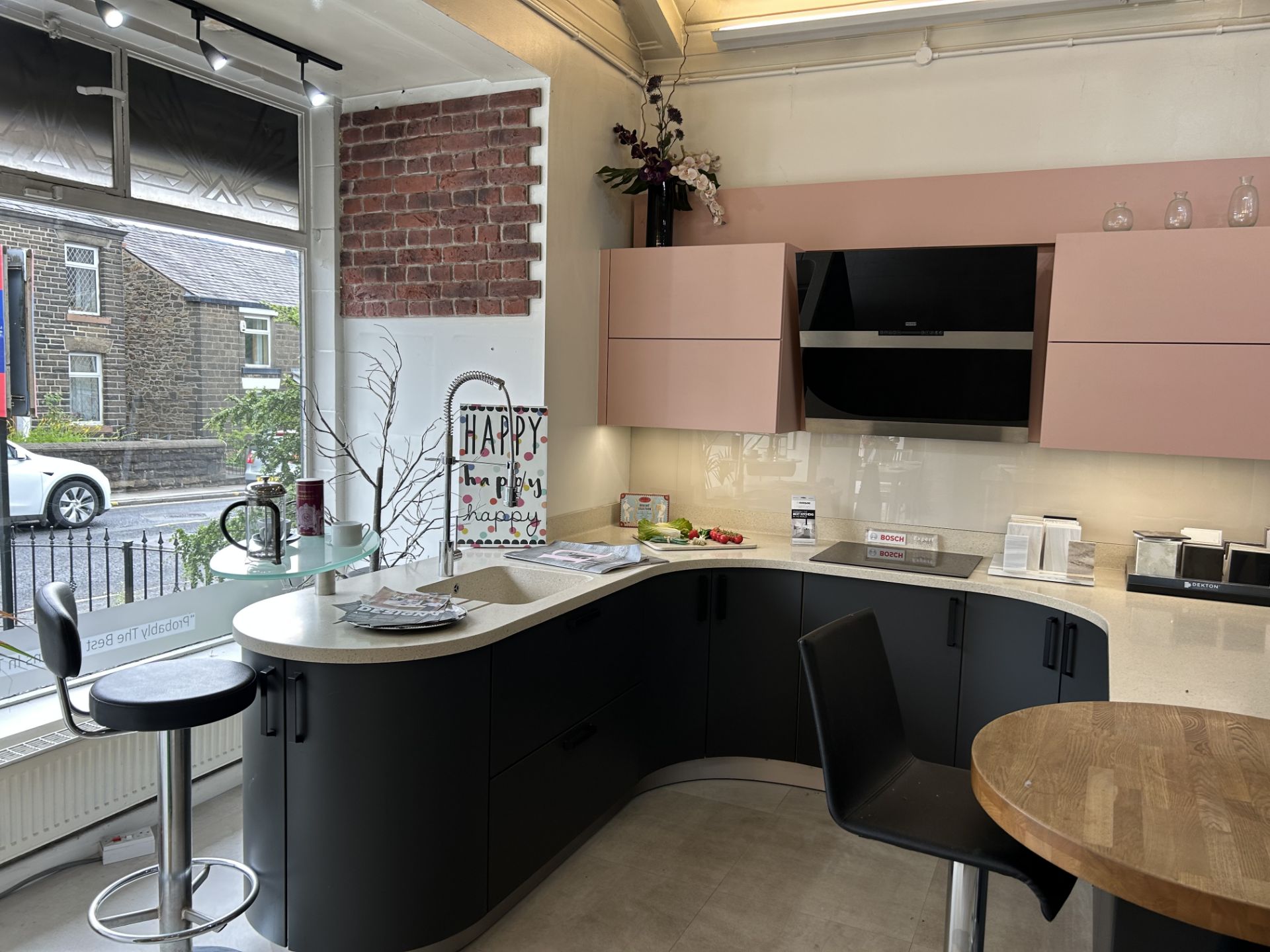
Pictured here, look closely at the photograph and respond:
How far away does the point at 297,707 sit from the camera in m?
2.20

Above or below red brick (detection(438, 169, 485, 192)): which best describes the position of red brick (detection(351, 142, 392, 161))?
above

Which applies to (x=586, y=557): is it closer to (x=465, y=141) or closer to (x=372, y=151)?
(x=465, y=141)

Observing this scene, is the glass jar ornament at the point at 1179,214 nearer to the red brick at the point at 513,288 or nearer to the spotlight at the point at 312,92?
the red brick at the point at 513,288

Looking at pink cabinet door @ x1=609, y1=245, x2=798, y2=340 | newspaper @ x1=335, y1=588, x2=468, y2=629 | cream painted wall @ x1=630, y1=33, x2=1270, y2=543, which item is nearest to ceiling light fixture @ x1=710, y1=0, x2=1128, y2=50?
cream painted wall @ x1=630, y1=33, x2=1270, y2=543

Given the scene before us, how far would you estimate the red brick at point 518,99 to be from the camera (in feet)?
10.8

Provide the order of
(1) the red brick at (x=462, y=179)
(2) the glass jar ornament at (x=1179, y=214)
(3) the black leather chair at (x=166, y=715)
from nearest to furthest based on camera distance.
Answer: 1. (3) the black leather chair at (x=166, y=715)
2. (2) the glass jar ornament at (x=1179, y=214)
3. (1) the red brick at (x=462, y=179)

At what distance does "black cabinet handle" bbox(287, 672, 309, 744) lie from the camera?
2195mm

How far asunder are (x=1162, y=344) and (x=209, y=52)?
3.03m

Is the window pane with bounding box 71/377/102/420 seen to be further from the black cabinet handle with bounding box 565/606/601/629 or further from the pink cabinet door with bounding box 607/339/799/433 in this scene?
the pink cabinet door with bounding box 607/339/799/433

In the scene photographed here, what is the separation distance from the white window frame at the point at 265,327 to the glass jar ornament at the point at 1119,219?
294 centimetres

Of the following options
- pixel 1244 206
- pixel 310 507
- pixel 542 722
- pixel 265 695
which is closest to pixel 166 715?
pixel 265 695

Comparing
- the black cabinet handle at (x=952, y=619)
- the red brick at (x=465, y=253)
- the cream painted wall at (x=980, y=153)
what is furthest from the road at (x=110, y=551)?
the black cabinet handle at (x=952, y=619)

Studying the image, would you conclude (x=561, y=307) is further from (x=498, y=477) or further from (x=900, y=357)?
(x=900, y=357)

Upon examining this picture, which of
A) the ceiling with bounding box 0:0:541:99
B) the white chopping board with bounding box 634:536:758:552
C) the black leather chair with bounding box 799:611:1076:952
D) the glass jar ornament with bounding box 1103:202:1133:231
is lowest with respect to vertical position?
the black leather chair with bounding box 799:611:1076:952
